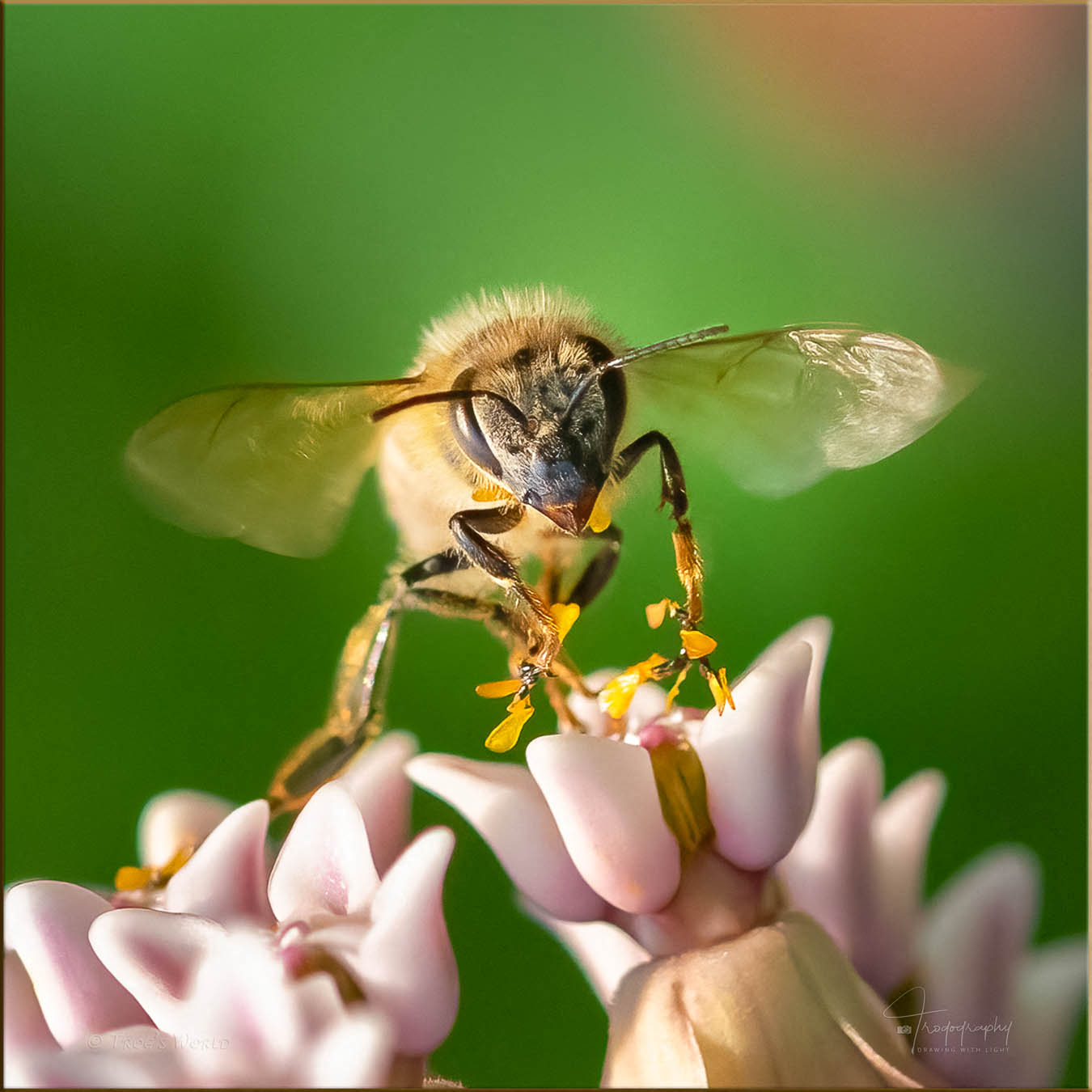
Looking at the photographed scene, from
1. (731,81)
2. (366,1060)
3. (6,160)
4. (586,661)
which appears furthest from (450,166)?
(366,1060)

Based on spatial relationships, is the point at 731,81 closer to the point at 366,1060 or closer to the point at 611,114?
the point at 611,114

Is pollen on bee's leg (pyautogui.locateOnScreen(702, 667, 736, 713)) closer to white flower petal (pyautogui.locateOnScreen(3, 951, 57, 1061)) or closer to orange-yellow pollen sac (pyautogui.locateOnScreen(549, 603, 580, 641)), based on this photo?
orange-yellow pollen sac (pyautogui.locateOnScreen(549, 603, 580, 641))

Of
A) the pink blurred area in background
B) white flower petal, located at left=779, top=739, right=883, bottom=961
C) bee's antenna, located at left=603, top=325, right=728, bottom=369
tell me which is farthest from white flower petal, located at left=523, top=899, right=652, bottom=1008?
the pink blurred area in background

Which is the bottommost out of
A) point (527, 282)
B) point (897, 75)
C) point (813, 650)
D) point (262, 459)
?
point (813, 650)

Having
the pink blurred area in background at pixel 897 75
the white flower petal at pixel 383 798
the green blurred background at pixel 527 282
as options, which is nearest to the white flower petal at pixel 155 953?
the white flower petal at pixel 383 798

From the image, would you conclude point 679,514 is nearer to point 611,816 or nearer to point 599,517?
point 599,517

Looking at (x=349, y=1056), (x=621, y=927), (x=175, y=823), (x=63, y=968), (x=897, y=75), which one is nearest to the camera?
(x=349, y=1056)

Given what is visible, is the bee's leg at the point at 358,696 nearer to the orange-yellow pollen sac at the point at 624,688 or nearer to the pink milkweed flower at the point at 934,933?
the orange-yellow pollen sac at the point at 624,688

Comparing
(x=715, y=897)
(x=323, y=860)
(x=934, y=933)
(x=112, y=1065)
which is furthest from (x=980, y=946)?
(x=112, y=1065)
